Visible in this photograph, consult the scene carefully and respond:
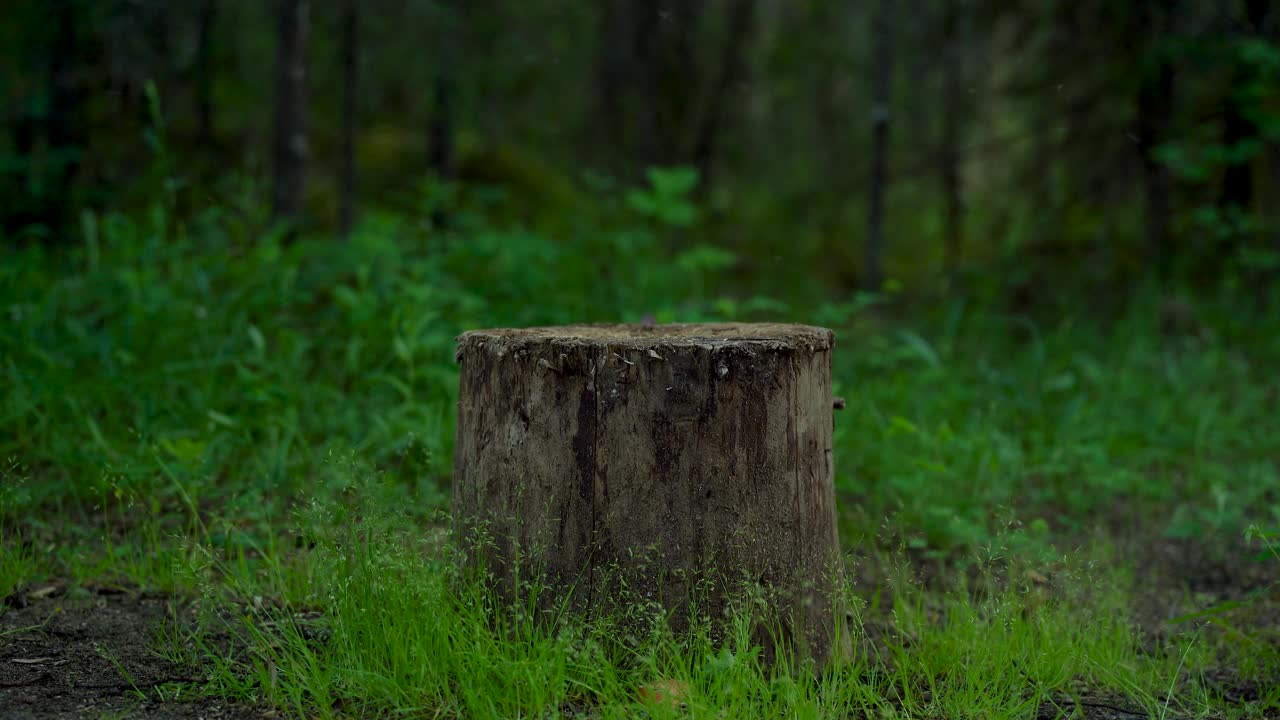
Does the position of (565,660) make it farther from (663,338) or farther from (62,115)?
(62,115)

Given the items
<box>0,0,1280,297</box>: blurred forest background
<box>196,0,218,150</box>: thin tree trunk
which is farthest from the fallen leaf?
<box>196,0,218,150</box>: thin tree trunk

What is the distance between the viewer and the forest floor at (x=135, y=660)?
2.31 metres

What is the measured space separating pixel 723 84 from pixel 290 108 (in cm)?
547

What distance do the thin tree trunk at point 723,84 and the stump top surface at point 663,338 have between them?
7.68 m

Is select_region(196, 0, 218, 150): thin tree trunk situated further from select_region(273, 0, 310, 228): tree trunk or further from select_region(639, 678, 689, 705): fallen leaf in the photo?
select_region(639, 678, 689, 705): fallen leaf

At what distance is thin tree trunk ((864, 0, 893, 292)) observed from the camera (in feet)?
23.9

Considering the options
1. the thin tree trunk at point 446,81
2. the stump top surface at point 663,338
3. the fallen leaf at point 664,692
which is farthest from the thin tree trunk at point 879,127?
the fallen leaf at point 664,692

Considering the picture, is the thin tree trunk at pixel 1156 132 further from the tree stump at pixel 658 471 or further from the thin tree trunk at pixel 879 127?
the tree stump at pixel 658 471

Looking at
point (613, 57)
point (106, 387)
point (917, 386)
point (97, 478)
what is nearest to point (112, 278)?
point (106, 387)

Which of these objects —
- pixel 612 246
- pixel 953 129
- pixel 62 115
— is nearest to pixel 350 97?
pixel 62 115

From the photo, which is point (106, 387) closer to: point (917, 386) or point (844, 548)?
point (844, 548)

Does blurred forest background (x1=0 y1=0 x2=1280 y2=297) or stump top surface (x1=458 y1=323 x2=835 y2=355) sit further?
blurred forest background (x1=0 y1=0 x2=1280 y2=297)

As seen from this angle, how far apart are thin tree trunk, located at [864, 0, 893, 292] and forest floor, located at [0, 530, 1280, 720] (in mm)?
4576

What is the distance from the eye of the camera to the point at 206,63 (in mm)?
7863
